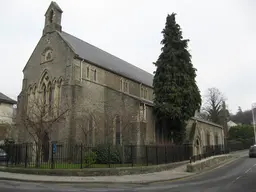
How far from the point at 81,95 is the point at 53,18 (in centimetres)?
1063

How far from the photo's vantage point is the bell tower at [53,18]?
3092 cm

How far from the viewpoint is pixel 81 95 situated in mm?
27312

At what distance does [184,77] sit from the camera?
28.7 meters

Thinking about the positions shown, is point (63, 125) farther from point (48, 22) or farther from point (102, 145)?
point (48, 22)

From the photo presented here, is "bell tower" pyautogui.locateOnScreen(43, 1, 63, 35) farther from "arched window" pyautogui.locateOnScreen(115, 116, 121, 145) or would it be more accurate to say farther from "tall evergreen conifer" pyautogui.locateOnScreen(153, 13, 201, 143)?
"arched window" pyautogui.locateOnScreen(115, 116, 121, 145)

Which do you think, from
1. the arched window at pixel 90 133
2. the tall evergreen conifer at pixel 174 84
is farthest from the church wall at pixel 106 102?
the tall evergreen conifer at pixel 174 84

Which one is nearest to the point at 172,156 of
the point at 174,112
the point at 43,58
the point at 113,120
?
the point at 174,112

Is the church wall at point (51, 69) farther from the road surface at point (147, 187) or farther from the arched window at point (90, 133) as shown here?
the road surface at point (147, 187)

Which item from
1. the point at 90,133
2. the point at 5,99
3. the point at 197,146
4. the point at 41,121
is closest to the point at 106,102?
the point at 90,133

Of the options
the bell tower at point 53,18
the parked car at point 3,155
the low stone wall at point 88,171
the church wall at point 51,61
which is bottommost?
the low stone wall at point 88,171

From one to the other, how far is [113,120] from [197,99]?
9745 mm

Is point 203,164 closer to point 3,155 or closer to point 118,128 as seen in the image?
point 118,128

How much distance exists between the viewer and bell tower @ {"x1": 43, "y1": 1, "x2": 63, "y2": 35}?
30.9 m

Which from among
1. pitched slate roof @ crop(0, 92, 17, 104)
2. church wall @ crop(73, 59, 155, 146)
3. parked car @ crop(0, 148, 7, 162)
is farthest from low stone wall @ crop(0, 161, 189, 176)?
pitched slate roof @ crop(0, 92, 17, 104)
